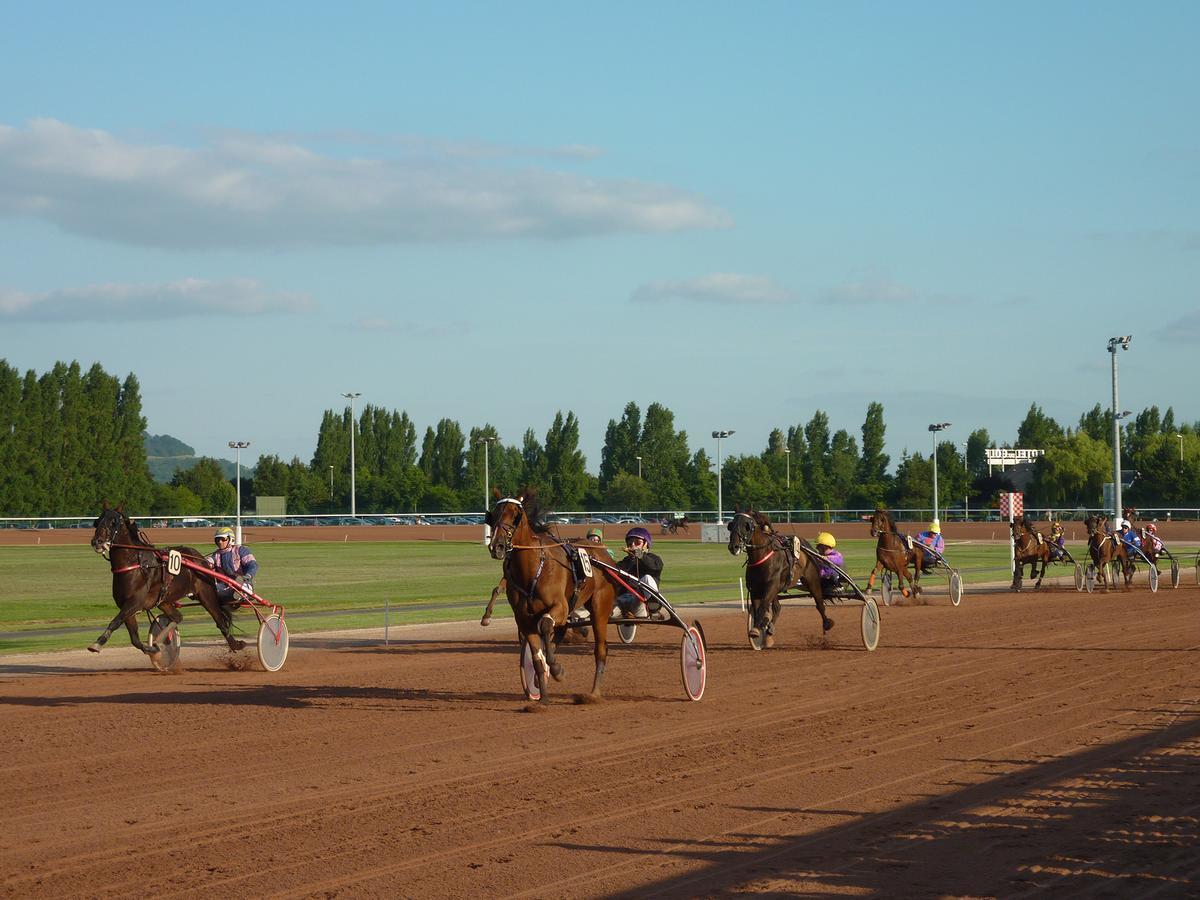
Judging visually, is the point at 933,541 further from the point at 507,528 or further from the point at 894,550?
the point at 507,528

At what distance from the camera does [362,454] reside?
11731 cm

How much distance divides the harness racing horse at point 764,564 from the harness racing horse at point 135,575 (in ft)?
21.2

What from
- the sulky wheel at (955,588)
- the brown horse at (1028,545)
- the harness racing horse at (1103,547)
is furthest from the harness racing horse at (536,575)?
the harness racing horse at (1103,547)

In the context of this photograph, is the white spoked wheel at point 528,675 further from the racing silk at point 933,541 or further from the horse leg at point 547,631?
the racing silk at point 933,541

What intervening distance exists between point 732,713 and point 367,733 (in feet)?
10.1

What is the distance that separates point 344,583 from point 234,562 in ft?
61.8

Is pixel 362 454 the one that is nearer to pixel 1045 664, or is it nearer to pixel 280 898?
pixel 1045 664

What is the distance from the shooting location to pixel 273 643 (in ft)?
53.0

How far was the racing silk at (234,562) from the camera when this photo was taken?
1680 centimetres

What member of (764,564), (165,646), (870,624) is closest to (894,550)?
(870,624)

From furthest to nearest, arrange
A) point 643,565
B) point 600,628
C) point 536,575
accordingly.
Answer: point 643,565, point 600,628, point 536,575

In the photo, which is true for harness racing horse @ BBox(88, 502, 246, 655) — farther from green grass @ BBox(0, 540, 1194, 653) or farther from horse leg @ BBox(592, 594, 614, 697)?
horse leg @ BBox(592, 594, 614, 697)

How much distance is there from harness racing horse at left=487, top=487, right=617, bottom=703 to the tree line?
60.7m

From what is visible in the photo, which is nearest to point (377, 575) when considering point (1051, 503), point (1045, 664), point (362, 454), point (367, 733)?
point (1045, 664)
